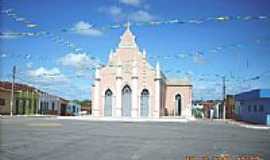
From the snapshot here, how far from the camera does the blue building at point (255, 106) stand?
43366 mm

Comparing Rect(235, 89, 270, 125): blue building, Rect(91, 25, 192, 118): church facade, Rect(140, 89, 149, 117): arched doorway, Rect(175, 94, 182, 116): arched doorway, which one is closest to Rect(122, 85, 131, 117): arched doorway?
Rect(91, 25, 192, 118): church facade

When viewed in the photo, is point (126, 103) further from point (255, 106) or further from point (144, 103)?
point (255, 106)

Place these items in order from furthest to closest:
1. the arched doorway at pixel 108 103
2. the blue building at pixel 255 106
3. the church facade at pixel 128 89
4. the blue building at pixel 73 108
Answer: the blue building at pixel 73 108 < the arched doorway at pixel 108 103 < the church facade at pixel 128 89 < the blue building at pixel 255 106

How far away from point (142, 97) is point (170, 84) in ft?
25.0

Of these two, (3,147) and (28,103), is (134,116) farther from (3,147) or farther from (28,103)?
(3,147)

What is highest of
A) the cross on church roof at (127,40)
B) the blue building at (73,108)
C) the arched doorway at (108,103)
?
the cross on church roof at (127,40)

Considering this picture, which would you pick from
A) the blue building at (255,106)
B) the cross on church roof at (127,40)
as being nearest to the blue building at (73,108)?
the cross on church roof at (127,40)

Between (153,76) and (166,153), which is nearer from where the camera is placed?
(166,153)

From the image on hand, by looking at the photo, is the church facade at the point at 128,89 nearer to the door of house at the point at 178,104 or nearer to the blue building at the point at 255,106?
the door of house at the point at 178,104

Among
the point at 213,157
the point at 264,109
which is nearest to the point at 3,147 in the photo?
the point at 213,157

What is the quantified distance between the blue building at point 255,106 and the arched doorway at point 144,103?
1288cm

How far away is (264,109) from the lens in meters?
44.5

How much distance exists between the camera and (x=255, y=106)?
4812cm

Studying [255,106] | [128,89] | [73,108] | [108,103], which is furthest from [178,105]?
[73,108]
